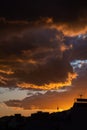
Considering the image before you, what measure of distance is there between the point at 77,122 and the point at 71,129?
5.94ft

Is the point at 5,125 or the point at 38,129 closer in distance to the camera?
the point at 38,129

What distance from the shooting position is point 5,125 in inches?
3703

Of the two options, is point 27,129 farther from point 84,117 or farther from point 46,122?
point 84,117

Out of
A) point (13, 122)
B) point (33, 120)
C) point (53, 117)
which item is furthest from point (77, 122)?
point (13, 122)

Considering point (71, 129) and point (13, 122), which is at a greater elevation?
point (13, 122)

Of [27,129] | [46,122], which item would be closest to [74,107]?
[46,122]

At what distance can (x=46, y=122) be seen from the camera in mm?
75188

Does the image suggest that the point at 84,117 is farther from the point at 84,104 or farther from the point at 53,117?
the point at 53,117

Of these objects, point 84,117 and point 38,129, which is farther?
point 38,129

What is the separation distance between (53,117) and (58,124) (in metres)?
2.38

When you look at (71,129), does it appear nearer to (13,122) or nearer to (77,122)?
(77,122)

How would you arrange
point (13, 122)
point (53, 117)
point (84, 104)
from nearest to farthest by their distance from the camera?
point (84, 104) < point (53, 117) < point (13, 122)

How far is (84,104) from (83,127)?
4.37m

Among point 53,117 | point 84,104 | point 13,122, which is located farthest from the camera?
point 13,122
